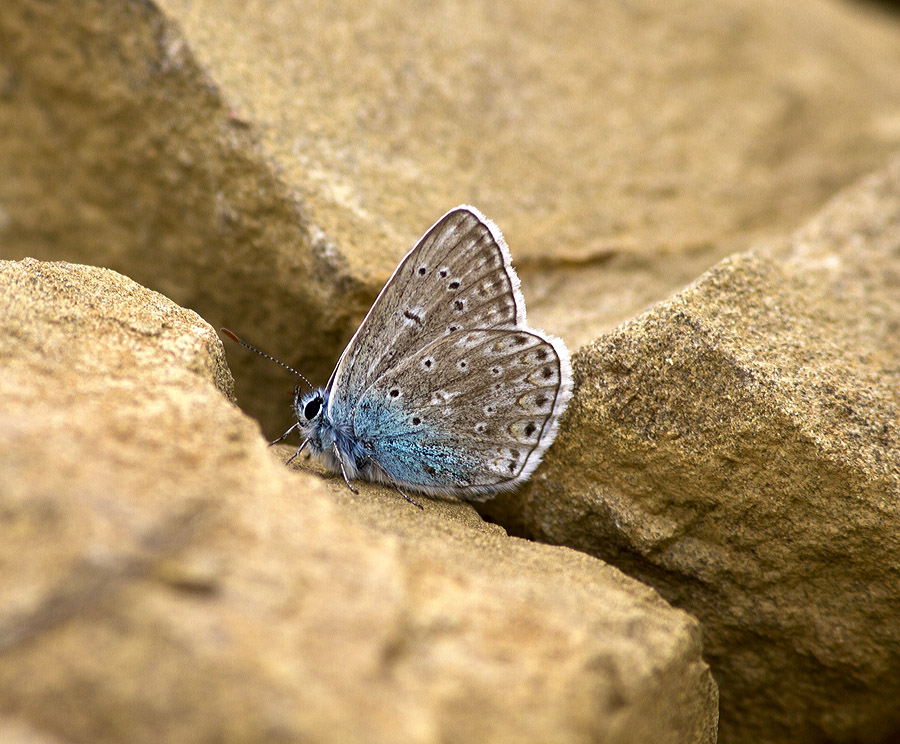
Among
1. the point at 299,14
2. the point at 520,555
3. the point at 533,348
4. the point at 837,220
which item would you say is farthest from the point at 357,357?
the point at 837,220

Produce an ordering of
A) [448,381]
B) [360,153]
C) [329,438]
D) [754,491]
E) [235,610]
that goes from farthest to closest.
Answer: [360,153]
[329,438]
[448,381]
[754,491]
[235,610]

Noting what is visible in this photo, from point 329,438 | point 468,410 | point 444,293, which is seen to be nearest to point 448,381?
point 468,410

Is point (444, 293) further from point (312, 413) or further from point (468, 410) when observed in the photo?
point (312, 413)

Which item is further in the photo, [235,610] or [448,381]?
[448,381]

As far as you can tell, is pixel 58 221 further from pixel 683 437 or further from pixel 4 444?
pixel 683 437

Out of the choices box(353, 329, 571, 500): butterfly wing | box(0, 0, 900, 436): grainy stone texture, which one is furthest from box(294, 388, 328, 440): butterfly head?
box(0, 0, 900, 436): grainy stone texture

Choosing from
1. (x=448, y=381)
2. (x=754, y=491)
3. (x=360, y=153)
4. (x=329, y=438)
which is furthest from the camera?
(x=360, y=153)

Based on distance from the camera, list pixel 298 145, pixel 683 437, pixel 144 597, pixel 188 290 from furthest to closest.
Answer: pixel 188 290 → pixel 298 145 → pixel 683 437 → pixel 144 597
